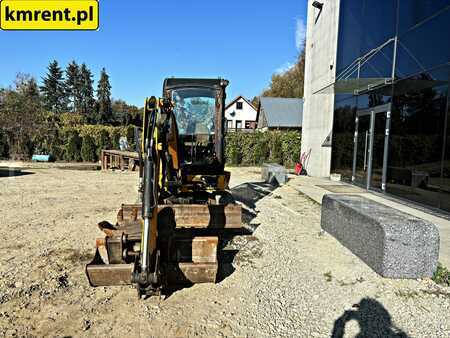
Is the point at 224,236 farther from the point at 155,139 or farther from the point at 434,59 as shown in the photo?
the point at 434,59

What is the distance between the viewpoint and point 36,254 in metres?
4.62

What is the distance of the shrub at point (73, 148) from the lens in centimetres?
2152

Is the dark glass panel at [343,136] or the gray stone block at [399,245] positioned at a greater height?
the dark glass panel at [343,136]

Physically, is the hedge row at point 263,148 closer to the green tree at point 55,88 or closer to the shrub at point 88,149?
the shrub at point 88,149

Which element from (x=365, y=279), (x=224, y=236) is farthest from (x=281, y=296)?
(x=224, y=236)

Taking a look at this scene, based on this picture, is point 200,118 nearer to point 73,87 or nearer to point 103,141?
point 103,141

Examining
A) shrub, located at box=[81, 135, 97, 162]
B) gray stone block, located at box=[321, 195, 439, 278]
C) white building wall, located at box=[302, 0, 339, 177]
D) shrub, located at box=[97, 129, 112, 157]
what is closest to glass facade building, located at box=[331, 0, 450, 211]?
white building wall, located at box=[302, 0, 339, 177]

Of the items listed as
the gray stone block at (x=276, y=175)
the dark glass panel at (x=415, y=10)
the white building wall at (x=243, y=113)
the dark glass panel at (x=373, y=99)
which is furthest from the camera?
the white building wall at (x=243, y=113)

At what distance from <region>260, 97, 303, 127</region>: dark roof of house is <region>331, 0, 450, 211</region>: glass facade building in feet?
69.7

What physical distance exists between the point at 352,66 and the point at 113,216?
10.2 metres

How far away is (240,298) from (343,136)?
36.8ft

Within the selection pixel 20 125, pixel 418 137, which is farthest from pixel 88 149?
pixel 418 137

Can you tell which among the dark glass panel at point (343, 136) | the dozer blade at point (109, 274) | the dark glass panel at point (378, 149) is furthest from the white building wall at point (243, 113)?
the dozer blade at point (109, 274)

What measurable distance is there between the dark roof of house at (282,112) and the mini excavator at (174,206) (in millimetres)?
28496
